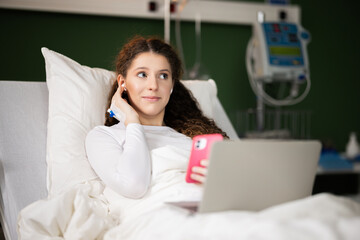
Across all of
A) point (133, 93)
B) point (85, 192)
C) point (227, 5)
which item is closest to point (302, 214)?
point (85, 192)

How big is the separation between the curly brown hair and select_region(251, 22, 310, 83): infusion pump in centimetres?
150

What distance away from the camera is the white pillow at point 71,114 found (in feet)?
5.05

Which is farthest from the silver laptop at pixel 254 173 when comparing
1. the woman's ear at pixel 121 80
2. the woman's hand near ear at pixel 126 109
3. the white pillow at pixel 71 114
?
the woman's ear at pixel 121 80

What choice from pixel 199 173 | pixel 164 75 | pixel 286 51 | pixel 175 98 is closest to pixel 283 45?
pixel 286 51

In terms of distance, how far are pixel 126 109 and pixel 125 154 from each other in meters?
0.23

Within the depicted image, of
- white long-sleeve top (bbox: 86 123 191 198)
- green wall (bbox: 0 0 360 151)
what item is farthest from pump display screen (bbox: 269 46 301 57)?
white long-sleeve top (bbox: 86 123 191 198)

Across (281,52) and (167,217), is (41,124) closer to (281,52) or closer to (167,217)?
(167,217)

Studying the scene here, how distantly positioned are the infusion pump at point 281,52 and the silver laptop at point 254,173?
2.20 metres

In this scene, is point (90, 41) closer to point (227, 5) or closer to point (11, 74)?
point (11, 74)

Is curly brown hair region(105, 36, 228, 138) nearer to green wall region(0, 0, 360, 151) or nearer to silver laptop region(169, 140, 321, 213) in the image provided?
silver laptop region(169, 140, 321, 213)

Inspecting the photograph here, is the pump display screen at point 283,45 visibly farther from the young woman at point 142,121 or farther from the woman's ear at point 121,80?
the woman's ear at point 121,80

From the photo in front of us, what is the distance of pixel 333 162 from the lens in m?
3.53

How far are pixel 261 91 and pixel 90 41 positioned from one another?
61.2 inches

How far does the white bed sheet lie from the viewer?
1.51 meters
